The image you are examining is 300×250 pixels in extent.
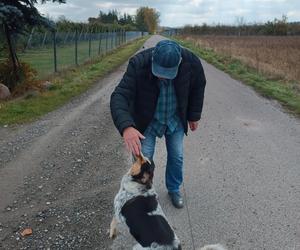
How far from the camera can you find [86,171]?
5.94m

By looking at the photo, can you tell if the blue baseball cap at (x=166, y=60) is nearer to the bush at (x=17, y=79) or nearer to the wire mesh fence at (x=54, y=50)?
the bush at (x=17, y=79)

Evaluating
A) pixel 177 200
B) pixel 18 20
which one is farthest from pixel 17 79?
pixel 177 200

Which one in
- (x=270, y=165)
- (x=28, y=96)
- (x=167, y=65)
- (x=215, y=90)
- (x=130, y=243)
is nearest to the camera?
(x=167, y=65)

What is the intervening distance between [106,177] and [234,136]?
124 inches

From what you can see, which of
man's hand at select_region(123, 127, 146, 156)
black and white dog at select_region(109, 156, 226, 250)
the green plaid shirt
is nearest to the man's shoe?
the green plaid shirt

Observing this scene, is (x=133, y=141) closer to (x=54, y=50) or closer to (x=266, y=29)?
(x=54, y=50)

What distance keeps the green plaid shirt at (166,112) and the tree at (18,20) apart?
310 inches

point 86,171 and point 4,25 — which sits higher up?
point 4,25

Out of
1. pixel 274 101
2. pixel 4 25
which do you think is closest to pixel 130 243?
pixel 274 101

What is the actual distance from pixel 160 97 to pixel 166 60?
54cm

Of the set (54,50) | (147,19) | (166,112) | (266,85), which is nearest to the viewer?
(166,112)

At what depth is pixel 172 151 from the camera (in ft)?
15.0

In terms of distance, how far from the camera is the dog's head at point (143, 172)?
140 inches

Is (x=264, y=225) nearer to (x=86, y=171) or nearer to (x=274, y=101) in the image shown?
(x=86, y=171)
